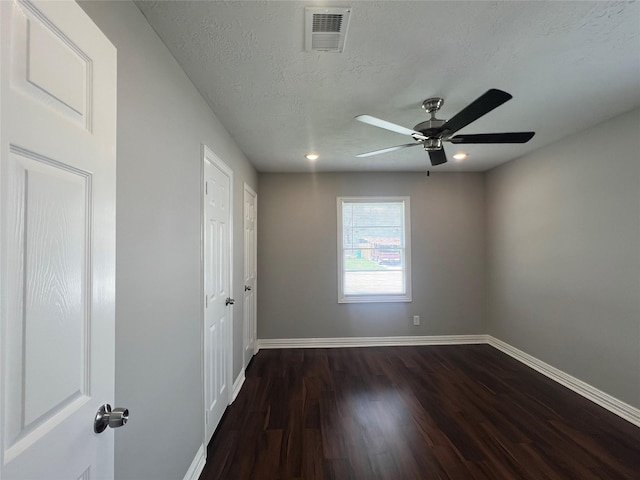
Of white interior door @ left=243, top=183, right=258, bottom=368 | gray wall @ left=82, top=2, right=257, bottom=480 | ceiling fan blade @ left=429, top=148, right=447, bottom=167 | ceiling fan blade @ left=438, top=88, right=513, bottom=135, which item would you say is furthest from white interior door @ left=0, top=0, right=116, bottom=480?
white interior door @ left=243, top=183, right=258, bottom=368

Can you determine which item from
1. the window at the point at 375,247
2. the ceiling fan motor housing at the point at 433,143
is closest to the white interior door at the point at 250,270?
the window at the point at 375,247

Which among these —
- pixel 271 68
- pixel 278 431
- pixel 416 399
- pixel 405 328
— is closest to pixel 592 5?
pixel 271 68

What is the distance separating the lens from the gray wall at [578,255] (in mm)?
2363

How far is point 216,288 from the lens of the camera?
2.31m

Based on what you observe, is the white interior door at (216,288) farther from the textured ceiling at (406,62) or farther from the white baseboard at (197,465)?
the textured ceiling at (406,62)

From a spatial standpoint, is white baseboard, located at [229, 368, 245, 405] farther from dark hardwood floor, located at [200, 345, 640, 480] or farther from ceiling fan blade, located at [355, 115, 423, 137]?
ceiling fan blade, located at [355, 115, 423, 137]

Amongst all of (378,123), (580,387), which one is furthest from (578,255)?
(378,123)

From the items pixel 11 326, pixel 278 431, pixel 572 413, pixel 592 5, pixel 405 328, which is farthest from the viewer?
pixel 405 328

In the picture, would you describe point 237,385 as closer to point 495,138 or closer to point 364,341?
point 364,341

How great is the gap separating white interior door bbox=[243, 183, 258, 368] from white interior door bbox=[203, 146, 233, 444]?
0.71 meters

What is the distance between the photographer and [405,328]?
4.17m

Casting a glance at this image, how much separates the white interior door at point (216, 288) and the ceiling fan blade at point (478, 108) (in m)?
1.71

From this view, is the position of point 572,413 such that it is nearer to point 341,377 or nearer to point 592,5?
point 341,377

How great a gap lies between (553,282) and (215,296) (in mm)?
3488
